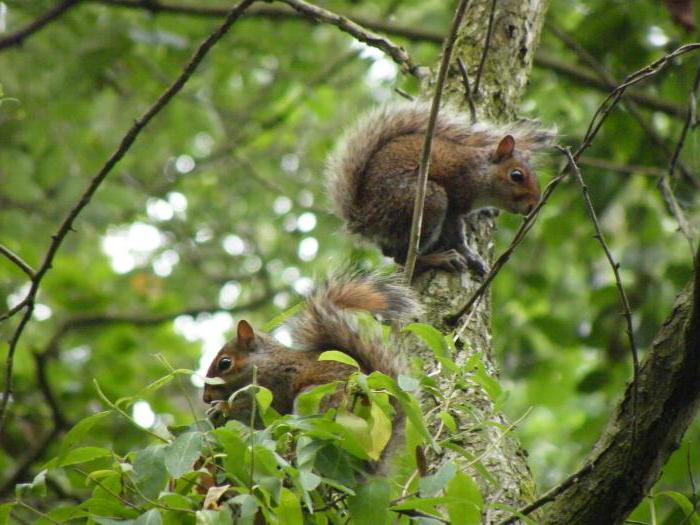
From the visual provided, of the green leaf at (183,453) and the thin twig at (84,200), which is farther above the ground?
the green leaf at (183,453)

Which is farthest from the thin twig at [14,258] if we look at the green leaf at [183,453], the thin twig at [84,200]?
the green leaf at [183,453]

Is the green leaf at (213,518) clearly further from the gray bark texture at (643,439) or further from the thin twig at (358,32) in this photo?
the thin twig at (358,32)

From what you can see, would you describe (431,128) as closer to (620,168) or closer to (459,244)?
(459,244)

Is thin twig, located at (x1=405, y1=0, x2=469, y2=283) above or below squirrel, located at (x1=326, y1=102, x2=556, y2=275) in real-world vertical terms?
above

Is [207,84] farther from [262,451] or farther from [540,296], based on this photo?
[262,451]

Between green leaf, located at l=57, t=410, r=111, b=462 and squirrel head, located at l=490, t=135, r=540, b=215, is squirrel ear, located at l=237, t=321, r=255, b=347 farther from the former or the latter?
green leaf, located at l=57, t=410, r=111, b=462

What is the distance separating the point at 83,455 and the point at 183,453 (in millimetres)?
191

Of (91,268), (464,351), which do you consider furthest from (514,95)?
(91,268)

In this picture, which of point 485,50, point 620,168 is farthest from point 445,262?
point 620,168

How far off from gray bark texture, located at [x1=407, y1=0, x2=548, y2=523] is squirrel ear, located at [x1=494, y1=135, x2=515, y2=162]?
0.21m

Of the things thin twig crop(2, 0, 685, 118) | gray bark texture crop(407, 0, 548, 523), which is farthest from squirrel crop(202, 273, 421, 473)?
thin twig crop(2, 0, 685, 118)

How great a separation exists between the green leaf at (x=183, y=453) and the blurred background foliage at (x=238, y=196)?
219cm

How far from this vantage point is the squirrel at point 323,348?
2.30 m

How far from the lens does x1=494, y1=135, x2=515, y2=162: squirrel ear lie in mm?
3635
